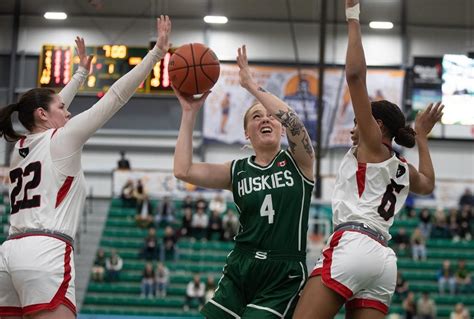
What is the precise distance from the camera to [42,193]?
4672 mm

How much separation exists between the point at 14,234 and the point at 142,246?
1689cm

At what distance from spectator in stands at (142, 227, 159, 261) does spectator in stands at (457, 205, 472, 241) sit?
8.28 m

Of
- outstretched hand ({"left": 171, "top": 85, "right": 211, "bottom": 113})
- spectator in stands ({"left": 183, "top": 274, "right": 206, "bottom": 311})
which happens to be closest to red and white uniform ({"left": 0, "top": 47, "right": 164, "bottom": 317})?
outstretched hand ({"left": 171, "top": 85, "right": 211, "bottom": 113})

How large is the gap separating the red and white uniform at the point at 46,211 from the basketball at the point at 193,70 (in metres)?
0.53

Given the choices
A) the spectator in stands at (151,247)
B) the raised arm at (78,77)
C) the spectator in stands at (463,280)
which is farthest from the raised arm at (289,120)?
the spectator in stands at (463,280)

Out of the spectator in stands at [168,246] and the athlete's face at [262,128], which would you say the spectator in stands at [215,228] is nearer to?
the spectator in stands at [168,246]

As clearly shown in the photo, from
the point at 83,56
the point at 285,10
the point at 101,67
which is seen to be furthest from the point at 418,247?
the point at 83,56

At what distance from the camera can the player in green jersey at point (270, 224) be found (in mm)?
4871

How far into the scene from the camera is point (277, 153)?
17.0 feet

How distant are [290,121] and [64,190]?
1381 millimetres

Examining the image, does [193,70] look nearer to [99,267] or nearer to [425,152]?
[425,152]

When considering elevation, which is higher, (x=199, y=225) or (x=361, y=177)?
(x=361, y=177)

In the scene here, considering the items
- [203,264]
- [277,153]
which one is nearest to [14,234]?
[277,153]

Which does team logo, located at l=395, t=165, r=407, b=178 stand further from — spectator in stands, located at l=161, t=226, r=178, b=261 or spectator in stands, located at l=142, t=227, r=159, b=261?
spectator in stands, located at l=142, t=227, r=159, b=261
